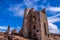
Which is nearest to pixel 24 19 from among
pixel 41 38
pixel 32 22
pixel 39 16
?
pixel 32 22

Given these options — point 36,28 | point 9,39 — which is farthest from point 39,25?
point 9,39

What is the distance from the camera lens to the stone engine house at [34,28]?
37000 millimetres

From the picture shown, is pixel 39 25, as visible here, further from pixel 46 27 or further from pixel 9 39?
pixel 9 39

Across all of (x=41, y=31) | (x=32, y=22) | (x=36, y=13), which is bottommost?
(x=41, y=31)

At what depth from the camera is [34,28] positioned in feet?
128

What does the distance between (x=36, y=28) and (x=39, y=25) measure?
1424 mm

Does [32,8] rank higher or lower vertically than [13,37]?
higher

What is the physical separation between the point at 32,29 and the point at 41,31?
378cm

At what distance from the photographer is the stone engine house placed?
37.0 metres

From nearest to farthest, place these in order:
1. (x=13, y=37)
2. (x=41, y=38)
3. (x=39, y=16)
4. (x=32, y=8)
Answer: (x=13, y=37) < (x=41, y=38) < (x=39, y=16) < (x=32, y=8)

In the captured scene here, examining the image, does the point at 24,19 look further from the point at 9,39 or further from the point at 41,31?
the point at 9,39

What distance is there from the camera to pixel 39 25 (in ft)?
124

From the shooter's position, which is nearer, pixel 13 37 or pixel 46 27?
pixel 13 37

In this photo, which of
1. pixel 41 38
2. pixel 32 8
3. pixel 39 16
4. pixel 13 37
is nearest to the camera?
pixel 13 37
